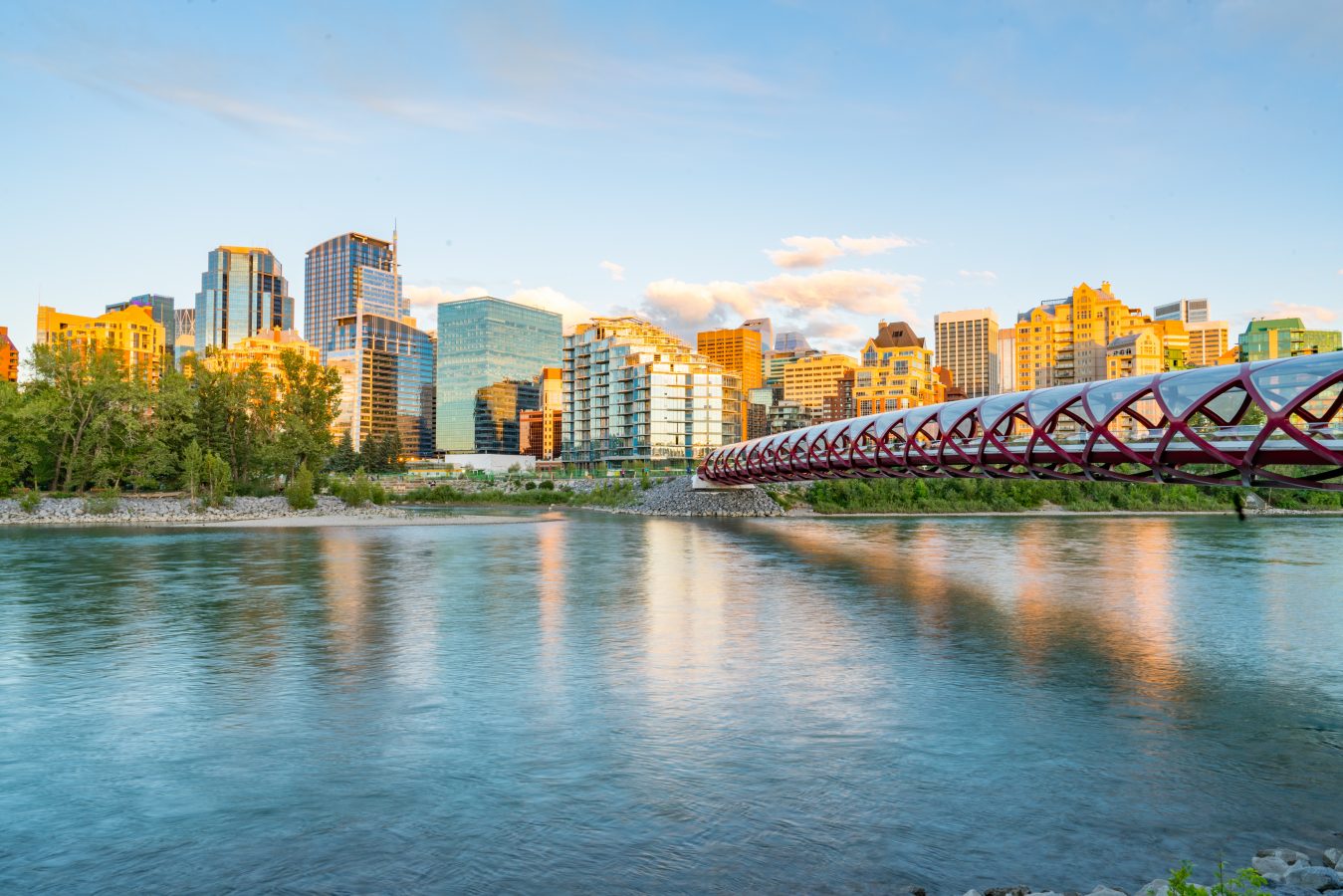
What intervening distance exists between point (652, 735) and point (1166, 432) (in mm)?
22020

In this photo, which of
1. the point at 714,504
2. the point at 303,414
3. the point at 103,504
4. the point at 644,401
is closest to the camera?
the point at 103,504

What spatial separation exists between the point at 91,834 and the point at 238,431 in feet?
355

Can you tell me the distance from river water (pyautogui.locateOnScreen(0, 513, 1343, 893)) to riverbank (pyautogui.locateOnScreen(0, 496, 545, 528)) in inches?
2023

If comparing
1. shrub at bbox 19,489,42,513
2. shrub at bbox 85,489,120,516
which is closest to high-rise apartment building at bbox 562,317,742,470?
shrub at bbox 85,489,120,516

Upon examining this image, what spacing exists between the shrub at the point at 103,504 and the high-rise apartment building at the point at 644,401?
316 ft

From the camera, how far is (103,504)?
89500mm

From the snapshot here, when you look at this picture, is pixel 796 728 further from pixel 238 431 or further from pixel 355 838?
pixel 238 431

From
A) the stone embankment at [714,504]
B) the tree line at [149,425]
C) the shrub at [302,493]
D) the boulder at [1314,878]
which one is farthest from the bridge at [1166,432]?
the tree line at [149,425]

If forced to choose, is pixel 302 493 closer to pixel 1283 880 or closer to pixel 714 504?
pixel 714 504

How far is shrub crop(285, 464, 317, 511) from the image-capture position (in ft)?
341

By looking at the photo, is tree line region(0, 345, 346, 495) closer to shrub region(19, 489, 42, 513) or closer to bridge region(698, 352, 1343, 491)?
shrub region(19, 489, 42, 513)

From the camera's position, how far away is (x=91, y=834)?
13539 millimetres

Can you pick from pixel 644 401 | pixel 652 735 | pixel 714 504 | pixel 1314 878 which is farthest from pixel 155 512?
pixel 1314 878

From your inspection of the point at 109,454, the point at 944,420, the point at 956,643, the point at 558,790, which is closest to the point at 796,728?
the point at 558,790
